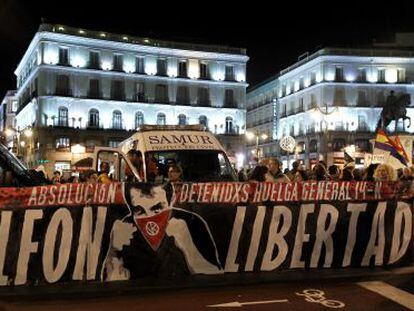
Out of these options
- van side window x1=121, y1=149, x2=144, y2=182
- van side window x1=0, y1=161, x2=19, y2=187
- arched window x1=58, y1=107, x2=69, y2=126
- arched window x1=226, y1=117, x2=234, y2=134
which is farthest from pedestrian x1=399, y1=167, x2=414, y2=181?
arched window x1=226, y1=117, x2=234, y2=134

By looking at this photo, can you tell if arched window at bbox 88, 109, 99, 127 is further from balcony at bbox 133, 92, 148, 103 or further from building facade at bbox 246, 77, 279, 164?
building facade at bbox 246, 77, 279, 164

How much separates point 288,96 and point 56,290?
79.9 metres

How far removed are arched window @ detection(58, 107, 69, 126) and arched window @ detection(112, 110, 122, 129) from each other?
5728 millimetres

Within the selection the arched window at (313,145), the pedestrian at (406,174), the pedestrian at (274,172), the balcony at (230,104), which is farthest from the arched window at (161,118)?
the pedestrian at (274,172)

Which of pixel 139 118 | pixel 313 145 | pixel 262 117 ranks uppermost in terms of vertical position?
pixel 262 117

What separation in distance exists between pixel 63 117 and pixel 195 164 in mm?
57433

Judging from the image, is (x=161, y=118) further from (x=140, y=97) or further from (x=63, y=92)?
(x=63, y=92)

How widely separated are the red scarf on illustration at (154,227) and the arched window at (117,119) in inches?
2469

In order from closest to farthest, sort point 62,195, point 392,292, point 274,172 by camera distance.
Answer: point 392,292
point 62,195
point 274,172

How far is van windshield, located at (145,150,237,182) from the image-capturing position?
1265cm

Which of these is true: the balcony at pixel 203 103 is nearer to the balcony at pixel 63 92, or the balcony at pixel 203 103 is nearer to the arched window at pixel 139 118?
the arched window at pixel 139 118

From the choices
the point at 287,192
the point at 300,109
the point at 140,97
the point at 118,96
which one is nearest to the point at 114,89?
the point at 118,96

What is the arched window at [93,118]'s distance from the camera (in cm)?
6912

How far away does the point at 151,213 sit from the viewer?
8609 millimetres
